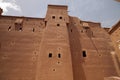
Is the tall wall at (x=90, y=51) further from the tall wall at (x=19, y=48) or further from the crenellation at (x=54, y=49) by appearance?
the tall wall at (x=19, y=48)

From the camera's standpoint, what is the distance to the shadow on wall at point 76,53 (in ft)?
53.4

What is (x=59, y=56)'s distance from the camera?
15688mm

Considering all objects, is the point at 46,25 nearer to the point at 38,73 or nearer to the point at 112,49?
the point at 38,73

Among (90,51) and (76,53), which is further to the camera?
(90,51)

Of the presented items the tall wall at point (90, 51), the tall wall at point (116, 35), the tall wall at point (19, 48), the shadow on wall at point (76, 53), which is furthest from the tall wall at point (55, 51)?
the tall wall at point (116, 35)

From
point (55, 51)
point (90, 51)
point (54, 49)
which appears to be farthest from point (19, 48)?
point (90, 51)

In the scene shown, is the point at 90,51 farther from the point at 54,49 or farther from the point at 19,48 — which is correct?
the point at 19,48

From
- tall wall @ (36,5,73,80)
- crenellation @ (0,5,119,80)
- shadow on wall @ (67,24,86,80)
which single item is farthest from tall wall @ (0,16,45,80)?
shadow on wall @ (67,24,86,80)

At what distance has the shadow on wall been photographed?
16.3m

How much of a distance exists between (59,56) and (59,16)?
259 inches

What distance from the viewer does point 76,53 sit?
1772 cm

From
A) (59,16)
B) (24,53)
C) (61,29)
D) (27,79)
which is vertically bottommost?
(27,79)

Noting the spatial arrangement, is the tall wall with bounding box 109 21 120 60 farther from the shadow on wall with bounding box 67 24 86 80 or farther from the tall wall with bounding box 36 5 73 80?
the tall wall with bounding box 36 5 73 80

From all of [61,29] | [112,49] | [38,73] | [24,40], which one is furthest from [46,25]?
[112,49]
